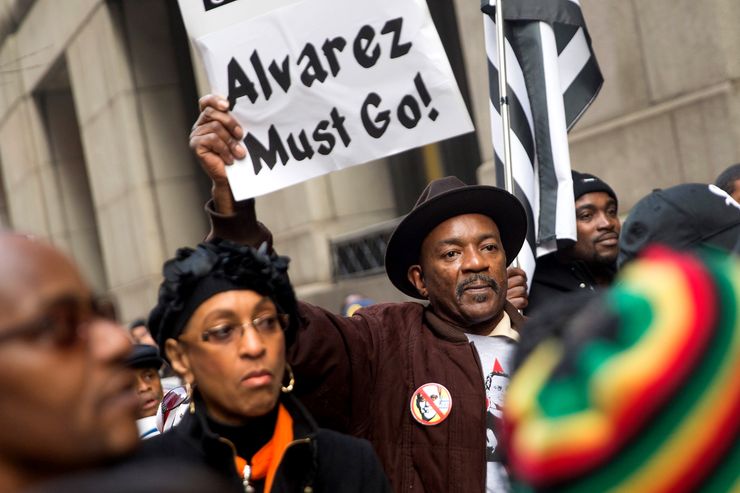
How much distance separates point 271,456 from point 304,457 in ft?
0.29

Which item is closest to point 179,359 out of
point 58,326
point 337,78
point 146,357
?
point 58,326

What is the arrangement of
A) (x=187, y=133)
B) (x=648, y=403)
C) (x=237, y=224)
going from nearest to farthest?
(x=648, y=403)
(x=237, y=224)
(x=187, y=133)

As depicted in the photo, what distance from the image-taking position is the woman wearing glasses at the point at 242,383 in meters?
3.01

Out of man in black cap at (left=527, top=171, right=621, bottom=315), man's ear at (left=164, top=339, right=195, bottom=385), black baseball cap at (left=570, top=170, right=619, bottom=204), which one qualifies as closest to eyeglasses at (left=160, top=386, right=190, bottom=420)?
man's ear at (left=164, top=339, right=195, bottom=385)

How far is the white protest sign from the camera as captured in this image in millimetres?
4953

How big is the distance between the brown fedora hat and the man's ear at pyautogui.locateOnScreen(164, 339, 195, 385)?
133 centimetres

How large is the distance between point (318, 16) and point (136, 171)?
11649 mm

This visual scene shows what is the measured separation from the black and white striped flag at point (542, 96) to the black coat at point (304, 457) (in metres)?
2.80

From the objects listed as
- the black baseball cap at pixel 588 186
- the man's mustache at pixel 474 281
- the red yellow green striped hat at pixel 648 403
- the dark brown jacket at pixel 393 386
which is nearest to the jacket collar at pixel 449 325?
the dark brown jacket at pixel 393 386

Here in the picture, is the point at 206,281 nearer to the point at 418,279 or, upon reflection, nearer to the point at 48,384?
the point at 418,279

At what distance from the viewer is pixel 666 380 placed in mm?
1189

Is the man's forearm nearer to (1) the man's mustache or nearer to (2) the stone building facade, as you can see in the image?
(1) the man's mustache

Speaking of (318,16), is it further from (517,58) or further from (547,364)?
(547,364)

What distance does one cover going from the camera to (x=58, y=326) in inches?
56.7
